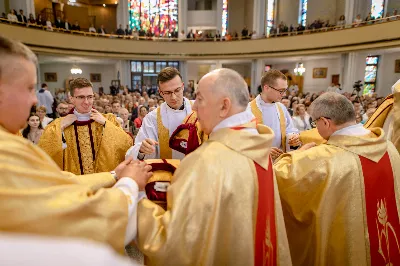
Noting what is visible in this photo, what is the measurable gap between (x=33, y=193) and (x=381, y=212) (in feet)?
7.61

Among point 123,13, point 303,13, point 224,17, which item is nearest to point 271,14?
point 303,13

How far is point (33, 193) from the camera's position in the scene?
1101 millimetres

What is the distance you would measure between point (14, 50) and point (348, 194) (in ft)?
7.27

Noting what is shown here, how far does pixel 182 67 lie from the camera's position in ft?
81.2

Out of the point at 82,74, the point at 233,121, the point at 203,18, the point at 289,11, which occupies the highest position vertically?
the point at 289,11

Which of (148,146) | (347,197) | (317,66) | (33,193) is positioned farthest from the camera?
(317,66)

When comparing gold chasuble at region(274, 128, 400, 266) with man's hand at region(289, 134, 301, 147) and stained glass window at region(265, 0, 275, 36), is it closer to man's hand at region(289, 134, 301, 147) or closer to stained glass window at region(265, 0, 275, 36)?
man's hand at region(289, 134, 301, 147)

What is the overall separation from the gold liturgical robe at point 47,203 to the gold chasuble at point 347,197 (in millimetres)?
1379

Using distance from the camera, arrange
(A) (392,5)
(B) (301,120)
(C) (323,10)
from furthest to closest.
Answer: (C) (323,10) < (A) (392,5) < (B) (301,120)

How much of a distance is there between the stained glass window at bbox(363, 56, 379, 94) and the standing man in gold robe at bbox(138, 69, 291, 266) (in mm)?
20510

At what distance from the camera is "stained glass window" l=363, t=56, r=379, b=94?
62.0 feet

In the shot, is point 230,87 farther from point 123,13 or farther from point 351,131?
point 123,13

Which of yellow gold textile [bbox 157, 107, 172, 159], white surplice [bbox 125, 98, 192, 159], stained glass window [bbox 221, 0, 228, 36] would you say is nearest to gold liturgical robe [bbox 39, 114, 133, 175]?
white surplice [bbox 125, 98, 192, 159]

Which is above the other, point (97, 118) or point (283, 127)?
point (97, 118)
